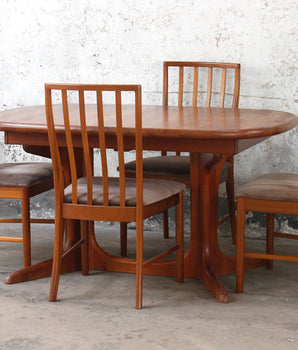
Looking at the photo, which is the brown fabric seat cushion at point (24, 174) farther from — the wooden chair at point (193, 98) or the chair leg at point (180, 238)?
the chair leg at point (180, 238)

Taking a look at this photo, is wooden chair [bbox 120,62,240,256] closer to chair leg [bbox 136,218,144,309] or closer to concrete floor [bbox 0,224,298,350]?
concrete floor [bbox 0,224,298,350]

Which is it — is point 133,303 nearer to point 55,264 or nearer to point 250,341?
point 55,264

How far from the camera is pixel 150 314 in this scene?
2.73 metres

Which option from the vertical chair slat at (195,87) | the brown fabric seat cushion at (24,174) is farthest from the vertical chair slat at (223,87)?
the brown fabric seat cushion at (24,174)

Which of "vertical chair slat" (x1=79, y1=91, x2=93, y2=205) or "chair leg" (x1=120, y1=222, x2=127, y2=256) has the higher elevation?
"vertical chair slat" (x1=79, y1=91, x2=93, y2=205)

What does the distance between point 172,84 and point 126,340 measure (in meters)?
2.16

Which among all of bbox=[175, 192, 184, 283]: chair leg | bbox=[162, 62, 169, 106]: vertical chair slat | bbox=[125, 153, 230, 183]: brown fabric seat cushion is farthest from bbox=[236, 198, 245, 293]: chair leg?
bbox=[162, 62, 169, 106]: vertical chair slat

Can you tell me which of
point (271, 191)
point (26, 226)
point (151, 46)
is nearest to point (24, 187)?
point (26, 226)

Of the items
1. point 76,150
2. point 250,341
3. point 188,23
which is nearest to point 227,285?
point 250,341

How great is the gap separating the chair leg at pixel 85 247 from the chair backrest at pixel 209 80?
120 cm

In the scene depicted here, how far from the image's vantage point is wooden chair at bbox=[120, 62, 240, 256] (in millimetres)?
3553

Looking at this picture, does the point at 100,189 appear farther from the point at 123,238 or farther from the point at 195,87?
the point at 195,87

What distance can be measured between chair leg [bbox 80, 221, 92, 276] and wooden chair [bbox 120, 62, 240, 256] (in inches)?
15.9

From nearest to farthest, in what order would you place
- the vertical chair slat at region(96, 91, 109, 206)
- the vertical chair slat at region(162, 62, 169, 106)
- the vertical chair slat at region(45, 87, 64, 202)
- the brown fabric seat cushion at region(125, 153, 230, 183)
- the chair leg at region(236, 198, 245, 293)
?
the vertical chair slat at region(96, 91, 109, 206)
the vertical chair slat at region(45, 87, 64, 202)
the chair leg at region(236, 198, 245, 293)
the brown fabric seat cushion at region(125, 153, 230, 183)
the vertical chair slat at region(162, 62, 169, 106)
